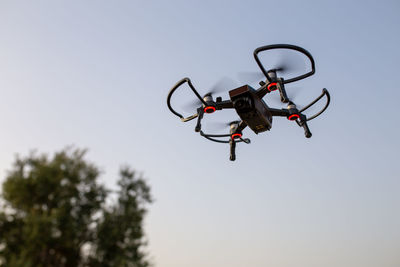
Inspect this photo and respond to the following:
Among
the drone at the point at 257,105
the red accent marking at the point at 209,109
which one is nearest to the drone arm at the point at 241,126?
the drone at the point at 257,105

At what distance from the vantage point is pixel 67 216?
10.2 m

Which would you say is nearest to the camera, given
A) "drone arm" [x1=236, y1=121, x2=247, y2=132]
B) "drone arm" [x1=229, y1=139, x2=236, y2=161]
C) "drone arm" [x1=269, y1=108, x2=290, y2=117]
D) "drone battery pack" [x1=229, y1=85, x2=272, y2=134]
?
"drone battery pack" [x1=229, y1=85, x2=272, y2=134]

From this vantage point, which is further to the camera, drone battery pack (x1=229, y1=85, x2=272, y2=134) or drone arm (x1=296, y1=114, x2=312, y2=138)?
drone battery pack (x1=229, y1=85, x2=272, y2=134)

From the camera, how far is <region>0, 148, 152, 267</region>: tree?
368 inches

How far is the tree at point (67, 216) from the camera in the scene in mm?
9359

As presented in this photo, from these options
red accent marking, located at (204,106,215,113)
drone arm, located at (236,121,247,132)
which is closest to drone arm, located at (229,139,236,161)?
drone arm, located at (236,121,247,132)

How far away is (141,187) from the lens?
11812mm

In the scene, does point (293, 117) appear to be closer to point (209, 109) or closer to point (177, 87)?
point (209, 109)

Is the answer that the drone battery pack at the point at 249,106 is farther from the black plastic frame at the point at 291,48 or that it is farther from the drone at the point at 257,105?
the black plastic frame at the point at 291,48

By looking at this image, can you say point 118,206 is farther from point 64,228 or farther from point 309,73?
point 309,73

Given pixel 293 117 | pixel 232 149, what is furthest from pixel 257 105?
pixel 232 149

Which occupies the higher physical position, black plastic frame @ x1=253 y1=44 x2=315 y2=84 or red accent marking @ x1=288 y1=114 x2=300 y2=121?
black plastic frame @ x1=253 y1=44 x2=315 y2=84

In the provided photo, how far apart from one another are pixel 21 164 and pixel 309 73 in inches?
433

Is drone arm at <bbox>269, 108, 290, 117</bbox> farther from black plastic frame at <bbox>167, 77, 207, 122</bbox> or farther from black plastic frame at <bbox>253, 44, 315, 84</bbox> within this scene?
black plastic frame at <bbox>167, 77, 207, 122</bbox>
